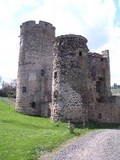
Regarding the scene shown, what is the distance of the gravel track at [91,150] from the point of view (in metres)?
17.1

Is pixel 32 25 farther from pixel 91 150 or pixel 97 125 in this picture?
pixel 91 150

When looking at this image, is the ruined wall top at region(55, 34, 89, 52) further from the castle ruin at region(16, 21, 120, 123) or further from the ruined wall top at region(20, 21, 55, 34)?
the ruined wall top at region(20, 21, 55, 34)

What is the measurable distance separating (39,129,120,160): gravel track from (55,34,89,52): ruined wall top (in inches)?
545

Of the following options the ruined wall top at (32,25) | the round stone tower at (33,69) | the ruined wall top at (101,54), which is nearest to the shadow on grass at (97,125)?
the ruined wall top at (101,54)

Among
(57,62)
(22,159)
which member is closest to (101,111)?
(57,62)

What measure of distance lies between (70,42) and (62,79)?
3.89 m

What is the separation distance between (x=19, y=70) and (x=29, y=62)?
1.91m

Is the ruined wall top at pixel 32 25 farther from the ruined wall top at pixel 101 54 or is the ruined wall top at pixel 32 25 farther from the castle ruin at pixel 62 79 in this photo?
the ruined wall top at pixel 101 54

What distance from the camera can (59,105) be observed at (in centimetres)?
3350

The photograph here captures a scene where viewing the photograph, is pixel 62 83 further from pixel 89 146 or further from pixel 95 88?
pixel 89 146

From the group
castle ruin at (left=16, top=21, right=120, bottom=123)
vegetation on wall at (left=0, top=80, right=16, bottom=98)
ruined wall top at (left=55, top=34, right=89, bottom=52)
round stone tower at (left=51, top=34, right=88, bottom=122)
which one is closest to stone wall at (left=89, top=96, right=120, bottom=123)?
castle ruin at (left=16, top=21, right=120, bottom=123)

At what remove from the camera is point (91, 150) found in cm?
1867

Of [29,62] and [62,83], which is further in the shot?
[29,62]

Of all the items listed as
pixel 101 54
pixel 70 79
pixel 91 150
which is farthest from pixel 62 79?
pixel 91 150
